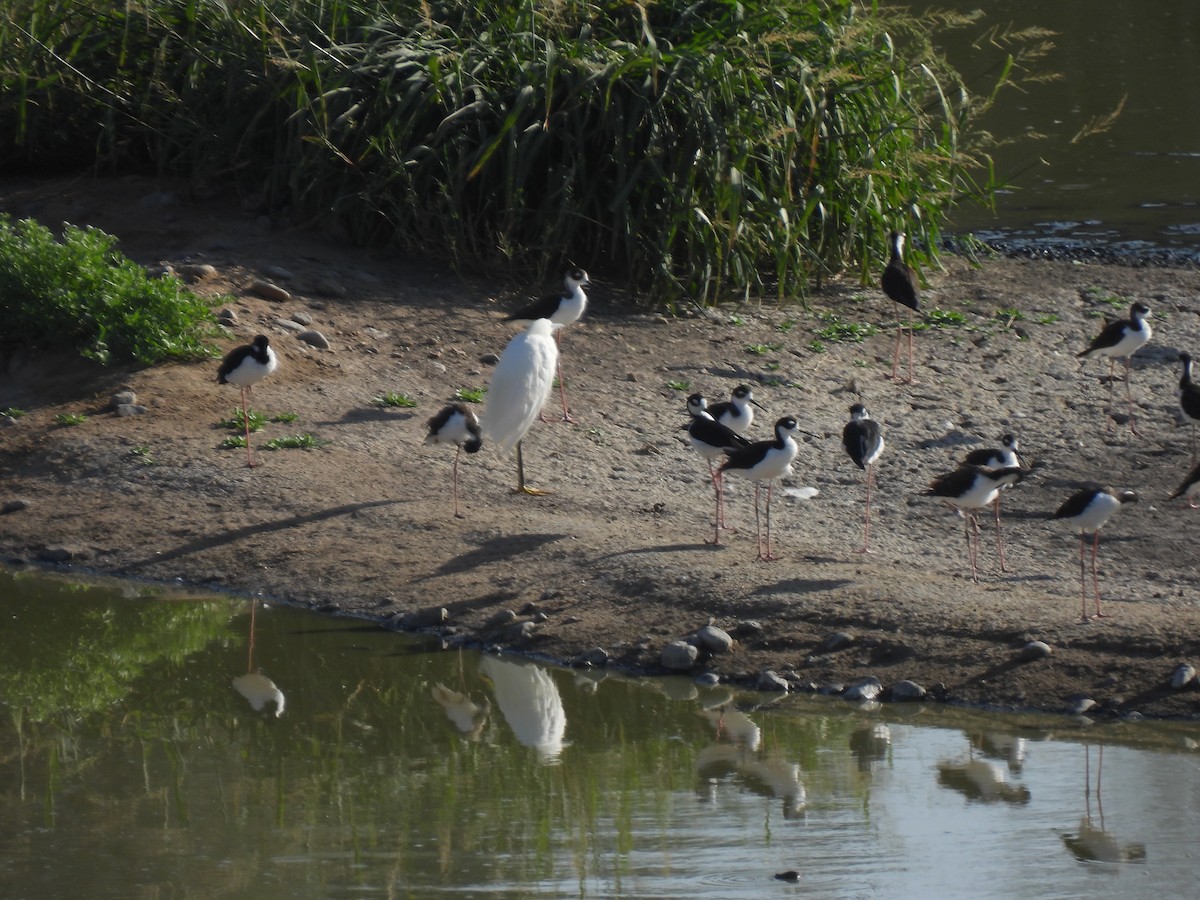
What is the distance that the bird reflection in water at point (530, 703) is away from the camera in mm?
6527

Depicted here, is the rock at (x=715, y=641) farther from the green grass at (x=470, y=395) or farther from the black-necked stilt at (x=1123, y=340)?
the black-necked stilt at (x=1123, y=340)

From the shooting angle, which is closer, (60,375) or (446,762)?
(446,762)

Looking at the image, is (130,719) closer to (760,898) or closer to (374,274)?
(760,898)

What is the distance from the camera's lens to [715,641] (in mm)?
7191

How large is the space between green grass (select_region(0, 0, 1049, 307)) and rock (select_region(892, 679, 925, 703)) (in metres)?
5.71

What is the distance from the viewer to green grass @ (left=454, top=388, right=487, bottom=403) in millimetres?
10453

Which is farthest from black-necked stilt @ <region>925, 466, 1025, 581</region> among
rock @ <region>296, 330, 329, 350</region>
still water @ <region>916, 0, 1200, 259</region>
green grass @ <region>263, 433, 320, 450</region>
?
still water @ <region>916, 0, 1200, 259</region>

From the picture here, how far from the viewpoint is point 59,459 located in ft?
31.5

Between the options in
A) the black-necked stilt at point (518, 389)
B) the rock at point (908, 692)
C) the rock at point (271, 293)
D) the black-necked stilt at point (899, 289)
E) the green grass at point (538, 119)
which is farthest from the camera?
the green grass at point (538, 119)

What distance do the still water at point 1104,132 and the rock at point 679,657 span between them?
8.17 metres

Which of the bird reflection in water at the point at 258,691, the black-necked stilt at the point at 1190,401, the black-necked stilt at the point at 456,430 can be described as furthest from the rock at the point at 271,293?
the black-necked stilt at the point at 1190,401

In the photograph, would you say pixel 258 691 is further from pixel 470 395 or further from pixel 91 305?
pixel 91 305

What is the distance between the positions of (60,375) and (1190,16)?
1027 inches

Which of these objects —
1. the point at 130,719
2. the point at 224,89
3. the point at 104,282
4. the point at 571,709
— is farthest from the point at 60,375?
the point at 571,709
